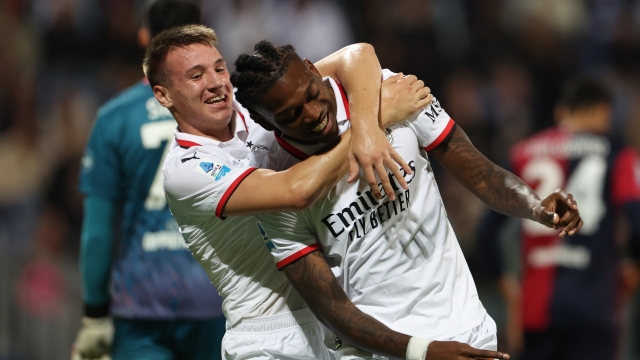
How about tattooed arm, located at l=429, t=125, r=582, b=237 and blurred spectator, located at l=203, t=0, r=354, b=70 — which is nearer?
tattooed arm, located at l=429, t=125, r=582, b=237

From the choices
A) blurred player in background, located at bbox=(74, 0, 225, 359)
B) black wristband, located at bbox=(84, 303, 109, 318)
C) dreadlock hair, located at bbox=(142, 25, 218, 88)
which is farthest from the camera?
black wristband, located at bbox=(84, 303, 109, 318)

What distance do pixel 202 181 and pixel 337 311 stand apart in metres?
0.70

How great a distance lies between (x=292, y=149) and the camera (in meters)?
3.30

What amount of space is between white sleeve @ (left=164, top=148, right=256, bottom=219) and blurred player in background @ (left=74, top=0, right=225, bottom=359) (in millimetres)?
1316

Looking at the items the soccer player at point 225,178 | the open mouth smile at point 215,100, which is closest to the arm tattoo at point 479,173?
the soccer player at point 225,178

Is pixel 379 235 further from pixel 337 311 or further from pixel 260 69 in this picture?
pixel 260 69

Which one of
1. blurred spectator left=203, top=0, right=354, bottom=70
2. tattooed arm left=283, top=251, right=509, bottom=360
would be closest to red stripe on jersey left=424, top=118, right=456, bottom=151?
tattooed arm left=283, top=251, right=509, bottom=360

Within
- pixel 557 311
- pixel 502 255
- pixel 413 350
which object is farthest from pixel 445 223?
pixel 502 255

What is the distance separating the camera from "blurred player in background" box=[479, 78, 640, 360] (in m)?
6.06

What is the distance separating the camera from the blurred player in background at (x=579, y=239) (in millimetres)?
6059

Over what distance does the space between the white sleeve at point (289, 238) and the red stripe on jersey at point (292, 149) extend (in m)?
0.21

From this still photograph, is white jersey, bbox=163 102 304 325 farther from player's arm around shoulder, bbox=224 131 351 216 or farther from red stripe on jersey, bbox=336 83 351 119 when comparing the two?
red stripe on jersey, bbox=336 83 351 119

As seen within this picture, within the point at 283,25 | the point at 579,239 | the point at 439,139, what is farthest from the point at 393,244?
the point at 283,25

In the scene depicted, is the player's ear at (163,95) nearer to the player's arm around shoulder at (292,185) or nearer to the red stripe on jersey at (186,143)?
the red stripe on jersey at (186,143)
